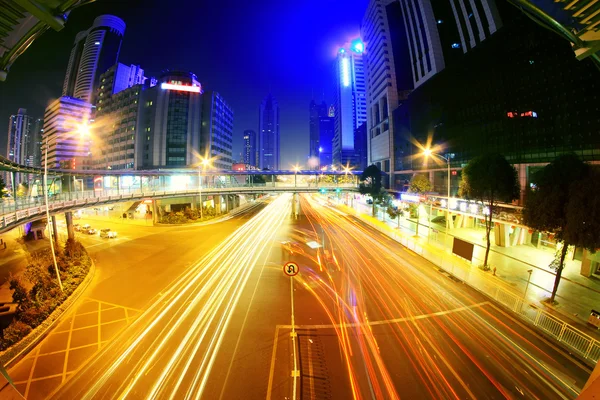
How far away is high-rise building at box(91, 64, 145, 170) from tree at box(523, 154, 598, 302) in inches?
3722

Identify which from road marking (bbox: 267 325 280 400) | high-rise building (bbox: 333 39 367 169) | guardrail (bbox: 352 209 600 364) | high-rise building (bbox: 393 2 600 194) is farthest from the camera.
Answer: high-rise building (bbox: 333 39 367 169)

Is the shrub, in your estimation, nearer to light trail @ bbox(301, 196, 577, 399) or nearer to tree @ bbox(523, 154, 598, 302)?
light trail @ bbox(301, 196, 577, 399)

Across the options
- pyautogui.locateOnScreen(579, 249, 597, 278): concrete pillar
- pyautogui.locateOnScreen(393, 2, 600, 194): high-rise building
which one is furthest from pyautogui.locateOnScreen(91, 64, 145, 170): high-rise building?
pyautogui.locateOnScreen(579, 249, 597, 278): concrete pillar

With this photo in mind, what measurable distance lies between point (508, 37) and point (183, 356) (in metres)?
45.1

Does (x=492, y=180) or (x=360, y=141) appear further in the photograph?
(x=360, y=141)

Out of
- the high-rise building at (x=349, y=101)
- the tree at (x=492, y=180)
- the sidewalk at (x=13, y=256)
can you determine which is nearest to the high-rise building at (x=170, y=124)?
the sidewalk at (x=13, y=256)

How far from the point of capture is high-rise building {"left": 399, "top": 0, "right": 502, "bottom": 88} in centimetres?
4838

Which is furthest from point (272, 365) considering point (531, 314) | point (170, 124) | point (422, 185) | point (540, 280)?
point (170, 124)

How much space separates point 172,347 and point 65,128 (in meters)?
140

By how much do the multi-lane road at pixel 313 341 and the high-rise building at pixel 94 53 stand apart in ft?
638

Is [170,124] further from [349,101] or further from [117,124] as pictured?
[349,101]

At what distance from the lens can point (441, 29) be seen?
61375 millimetres

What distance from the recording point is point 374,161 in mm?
77812

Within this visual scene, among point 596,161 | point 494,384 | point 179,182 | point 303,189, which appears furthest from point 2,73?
point 179,182
